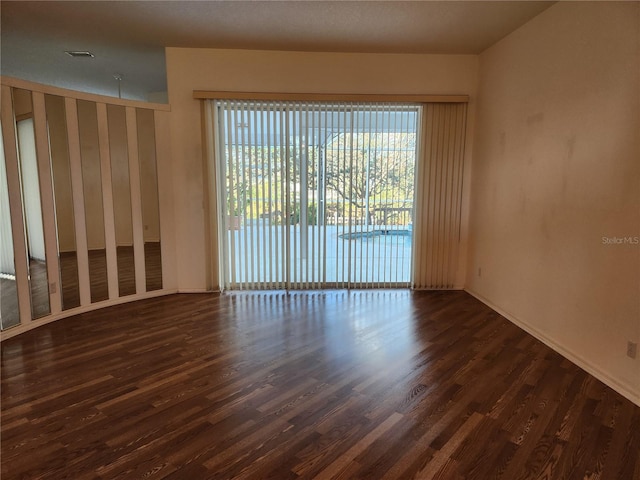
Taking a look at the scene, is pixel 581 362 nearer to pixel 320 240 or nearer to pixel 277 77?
pixel 320 240

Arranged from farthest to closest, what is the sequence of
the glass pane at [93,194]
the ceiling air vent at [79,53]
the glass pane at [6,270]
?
the ceiling air vent at [79,53], the glass pane at [93,194], the glass pane at [6,270]

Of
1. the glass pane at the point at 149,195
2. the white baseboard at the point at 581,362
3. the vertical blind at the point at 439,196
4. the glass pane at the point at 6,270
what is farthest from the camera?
the vertical blind at the point at 439,196

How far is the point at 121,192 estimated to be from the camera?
4277mm

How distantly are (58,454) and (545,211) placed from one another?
151 inches

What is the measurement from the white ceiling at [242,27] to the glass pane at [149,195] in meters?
0.91

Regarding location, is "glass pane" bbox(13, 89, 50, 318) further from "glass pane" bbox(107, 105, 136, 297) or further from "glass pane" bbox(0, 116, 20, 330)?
"glass pane" bbox(107, 105, 136, 297)

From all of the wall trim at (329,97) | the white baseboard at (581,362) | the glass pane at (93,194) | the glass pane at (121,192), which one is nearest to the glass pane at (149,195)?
the glass pane at (121,192)

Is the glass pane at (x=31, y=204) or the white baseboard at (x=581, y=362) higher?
the glass pane at (x=31, y=204)

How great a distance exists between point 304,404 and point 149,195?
10.8ft

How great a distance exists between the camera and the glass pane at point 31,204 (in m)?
3.44

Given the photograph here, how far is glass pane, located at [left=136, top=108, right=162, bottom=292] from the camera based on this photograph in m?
4.39

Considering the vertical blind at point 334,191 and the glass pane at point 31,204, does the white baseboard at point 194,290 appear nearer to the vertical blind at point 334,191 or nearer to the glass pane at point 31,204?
the vertical blind at point 334,191

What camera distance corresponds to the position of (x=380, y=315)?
4004 millimetres

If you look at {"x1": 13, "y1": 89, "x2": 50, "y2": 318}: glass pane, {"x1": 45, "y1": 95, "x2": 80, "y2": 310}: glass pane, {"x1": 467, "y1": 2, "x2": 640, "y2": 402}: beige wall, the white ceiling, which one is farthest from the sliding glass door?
{"x1": 13, "y1": 89, "x2": 50, "y2": 318}: glass pane
